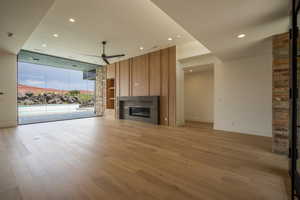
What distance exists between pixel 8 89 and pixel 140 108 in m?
5.43

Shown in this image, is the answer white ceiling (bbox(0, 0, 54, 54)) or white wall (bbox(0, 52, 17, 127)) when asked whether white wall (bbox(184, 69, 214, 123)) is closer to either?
white ceiling (bbox(0, 0, 54, 54))

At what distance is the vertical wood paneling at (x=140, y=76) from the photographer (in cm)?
639

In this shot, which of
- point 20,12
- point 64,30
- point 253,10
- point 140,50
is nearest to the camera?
point 253,10

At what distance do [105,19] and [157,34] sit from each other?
1.68 m

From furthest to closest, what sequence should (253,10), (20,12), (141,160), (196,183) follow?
(20,12)
(141,160)
(253,10)
(196,183)

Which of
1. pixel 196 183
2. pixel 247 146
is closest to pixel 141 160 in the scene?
pixel 196 183

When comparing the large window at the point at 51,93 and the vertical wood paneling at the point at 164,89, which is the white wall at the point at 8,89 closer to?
the large window at the point at 51,93

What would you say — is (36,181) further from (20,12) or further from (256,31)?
(256,31)

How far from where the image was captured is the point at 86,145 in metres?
3.23

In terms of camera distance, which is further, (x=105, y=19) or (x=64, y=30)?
(x=64, y=30)

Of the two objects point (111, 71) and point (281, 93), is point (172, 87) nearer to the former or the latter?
point (281, 93)

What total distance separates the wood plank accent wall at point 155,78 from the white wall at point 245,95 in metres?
1.71

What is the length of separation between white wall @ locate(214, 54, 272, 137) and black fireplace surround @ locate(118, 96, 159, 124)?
8.15 feet

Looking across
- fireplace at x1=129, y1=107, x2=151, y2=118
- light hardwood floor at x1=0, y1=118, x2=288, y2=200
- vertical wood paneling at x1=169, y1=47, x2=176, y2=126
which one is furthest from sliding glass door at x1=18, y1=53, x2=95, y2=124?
vertical wood paneling at x1=169, y1=47, x2=176, y2=126
